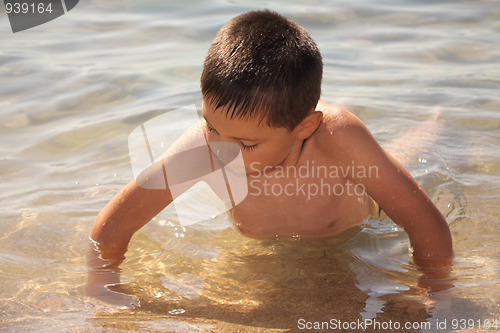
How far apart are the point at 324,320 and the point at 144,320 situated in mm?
607

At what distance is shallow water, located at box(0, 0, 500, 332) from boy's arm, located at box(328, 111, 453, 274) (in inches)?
5.3

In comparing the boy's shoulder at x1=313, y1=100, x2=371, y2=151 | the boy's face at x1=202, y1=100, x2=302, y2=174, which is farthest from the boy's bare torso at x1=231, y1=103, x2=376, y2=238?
the boy's face at x1=202, y1=100, x2=302, y2=174

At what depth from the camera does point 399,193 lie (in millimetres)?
2541

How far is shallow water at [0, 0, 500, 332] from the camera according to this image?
234 cm

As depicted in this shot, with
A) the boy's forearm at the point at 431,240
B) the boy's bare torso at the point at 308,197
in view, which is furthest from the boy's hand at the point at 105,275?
the boy's forearm at the point at 431,240


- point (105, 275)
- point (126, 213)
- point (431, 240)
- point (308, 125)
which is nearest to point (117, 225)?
point (126, 213)

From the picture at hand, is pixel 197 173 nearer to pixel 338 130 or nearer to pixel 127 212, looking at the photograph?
pixel 127 212

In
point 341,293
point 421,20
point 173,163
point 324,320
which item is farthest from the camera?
point 421,20

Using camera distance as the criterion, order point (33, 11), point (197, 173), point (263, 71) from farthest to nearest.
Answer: point (33, 11)
point (197, 173)
point (263, 71)

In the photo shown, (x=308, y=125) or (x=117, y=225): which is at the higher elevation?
(x=308, y=125)

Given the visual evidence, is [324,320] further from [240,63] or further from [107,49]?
[107,49]

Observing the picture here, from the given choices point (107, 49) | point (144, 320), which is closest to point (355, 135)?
point (144, 320)

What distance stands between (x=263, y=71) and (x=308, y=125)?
36cm

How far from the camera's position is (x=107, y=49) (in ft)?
18.1
